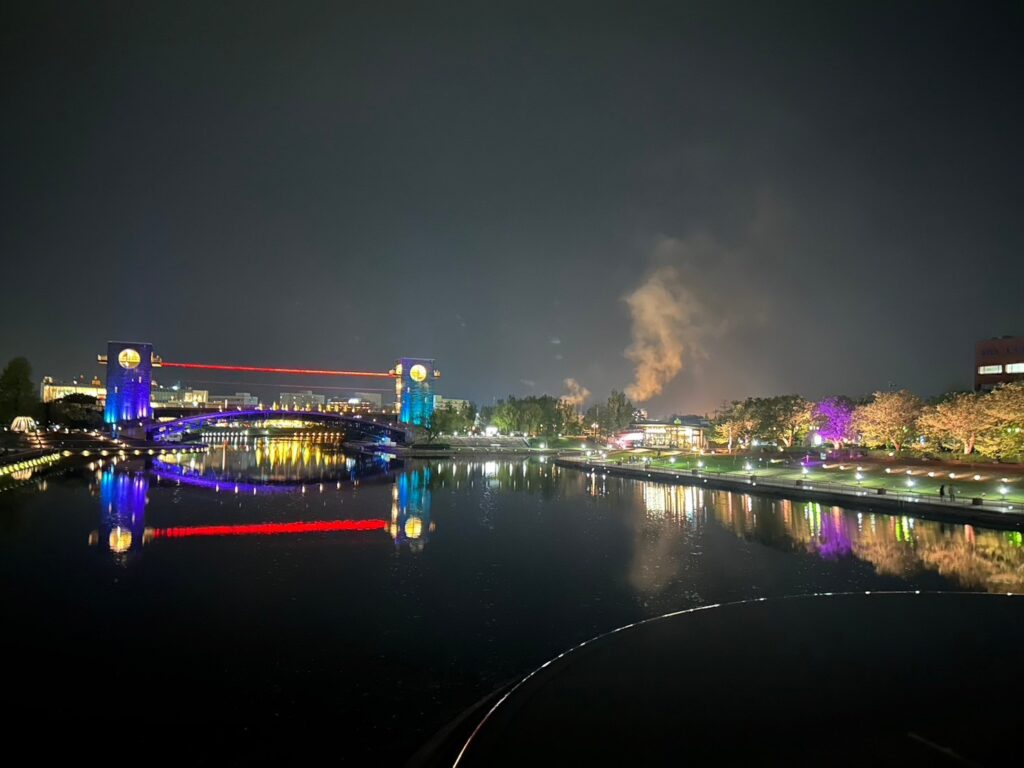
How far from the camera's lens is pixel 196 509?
26.7 m

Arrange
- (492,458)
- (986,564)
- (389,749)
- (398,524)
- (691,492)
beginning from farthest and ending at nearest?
1. (492,458)
2. (691,492)
3. (398,524)
4. (986,564)
5. (389,749)

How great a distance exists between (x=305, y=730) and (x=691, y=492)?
97.1 ft

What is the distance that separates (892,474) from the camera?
110 feet

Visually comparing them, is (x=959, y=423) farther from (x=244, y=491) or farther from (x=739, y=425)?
(x=244, y=491)

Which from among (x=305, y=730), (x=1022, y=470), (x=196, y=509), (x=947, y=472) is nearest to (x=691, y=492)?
(x=947, y=472)

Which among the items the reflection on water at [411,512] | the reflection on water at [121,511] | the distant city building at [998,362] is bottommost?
the reflection on water at [411,512]

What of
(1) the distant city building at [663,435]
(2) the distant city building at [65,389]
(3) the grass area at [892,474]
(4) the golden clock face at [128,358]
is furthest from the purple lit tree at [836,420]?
(2) the distant city building at [65,389]

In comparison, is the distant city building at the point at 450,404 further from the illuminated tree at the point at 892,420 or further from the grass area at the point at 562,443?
the illuminated tree at the point at 892,420

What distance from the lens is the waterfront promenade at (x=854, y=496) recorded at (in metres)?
21.7

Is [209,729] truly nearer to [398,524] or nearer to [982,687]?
[982,687]

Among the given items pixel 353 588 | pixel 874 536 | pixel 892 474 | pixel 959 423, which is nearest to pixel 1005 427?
pixel 959 423

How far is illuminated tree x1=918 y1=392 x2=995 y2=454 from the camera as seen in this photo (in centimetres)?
3600

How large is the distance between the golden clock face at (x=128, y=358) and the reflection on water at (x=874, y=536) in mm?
74552

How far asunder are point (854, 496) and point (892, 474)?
8.37 m
